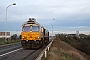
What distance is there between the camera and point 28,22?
30031mm

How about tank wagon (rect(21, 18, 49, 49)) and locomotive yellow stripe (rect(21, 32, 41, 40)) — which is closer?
tank wagon (rect(21, 18, 49, 49))

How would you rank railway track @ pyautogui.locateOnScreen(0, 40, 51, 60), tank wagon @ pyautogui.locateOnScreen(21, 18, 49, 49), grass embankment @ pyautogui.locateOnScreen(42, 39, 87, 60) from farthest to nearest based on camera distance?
tank wagon @ pyautogui.locateOnScreen(21, 18, 49, 49), grass embankment @ pyautogui.locateOnScreen(42, 39, 87, 60), railway track @ pyautogui.locateOnScreen(0, 40, 51, 60)

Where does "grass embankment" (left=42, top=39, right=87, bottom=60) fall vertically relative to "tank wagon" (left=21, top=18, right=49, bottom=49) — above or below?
below

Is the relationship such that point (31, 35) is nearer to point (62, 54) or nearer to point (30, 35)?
point (30, 35)

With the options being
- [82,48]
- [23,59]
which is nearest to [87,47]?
[82,48]

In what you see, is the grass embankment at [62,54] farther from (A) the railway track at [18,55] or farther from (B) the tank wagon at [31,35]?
(B) the tank wagon at [31,35]

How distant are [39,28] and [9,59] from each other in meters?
12.6

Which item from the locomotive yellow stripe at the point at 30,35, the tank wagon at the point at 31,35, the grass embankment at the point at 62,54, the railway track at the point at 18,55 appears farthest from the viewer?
the locomotive yellow stripe at the point at 30,35

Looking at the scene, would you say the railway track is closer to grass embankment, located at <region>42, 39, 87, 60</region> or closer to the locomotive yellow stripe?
grass embankment, located at <region>42, 39, 87, 60</region>

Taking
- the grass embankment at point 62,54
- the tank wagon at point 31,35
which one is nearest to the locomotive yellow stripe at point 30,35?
the tank wagon at point 31,35

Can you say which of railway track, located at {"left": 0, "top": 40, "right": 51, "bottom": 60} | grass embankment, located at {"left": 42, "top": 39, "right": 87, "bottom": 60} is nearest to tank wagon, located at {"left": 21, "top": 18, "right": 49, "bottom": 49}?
railway track, located at {"left": 0, "top": 40, "right": 51, "bottom": 60}

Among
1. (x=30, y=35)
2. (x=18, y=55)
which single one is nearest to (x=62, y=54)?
(x=18, y=55)

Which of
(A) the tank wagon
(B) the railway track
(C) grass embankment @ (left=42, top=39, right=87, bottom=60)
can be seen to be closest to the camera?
(B) the railway track

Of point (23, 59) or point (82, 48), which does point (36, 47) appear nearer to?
point (23, 59)
